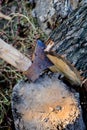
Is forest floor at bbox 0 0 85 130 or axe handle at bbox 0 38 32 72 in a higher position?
forest floor at bbox 0 0 85 130

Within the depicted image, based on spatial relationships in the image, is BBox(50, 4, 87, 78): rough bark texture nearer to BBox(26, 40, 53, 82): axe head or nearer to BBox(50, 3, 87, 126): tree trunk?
BBox(50, 3, 87, 126): tree trunk

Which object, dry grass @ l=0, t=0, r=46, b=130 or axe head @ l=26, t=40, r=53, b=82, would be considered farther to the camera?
dry grass @ l=0, t=0, r=46, b=130

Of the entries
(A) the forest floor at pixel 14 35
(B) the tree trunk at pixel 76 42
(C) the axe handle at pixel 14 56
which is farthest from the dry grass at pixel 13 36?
(B) the tree trunk at pixel 76 42

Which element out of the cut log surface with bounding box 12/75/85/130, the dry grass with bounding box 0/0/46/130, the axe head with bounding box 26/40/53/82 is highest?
the dry grass with bounding box 0/0/46/130

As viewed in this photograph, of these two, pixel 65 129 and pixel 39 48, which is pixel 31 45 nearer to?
pixel 39 48

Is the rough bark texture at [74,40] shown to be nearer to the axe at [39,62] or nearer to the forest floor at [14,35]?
the axe at [39,62]

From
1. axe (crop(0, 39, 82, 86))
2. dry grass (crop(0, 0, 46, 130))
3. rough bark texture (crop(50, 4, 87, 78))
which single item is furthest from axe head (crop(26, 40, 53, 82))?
dry grass (crop(0, 0, 46, 130))

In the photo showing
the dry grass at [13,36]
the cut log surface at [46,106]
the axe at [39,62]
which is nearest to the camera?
the cut log surface at [46,106]

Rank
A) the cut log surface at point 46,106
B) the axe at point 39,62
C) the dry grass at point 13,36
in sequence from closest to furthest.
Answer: the cut log surface at point 46,106 < the axe at point 39,62 < the dry grass at point 13,36
